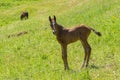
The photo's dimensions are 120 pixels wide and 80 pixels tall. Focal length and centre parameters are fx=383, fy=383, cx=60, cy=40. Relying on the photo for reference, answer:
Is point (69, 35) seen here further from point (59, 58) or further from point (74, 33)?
point (59, 58)

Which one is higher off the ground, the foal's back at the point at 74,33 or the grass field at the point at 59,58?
the foal's back at the point at 74,33

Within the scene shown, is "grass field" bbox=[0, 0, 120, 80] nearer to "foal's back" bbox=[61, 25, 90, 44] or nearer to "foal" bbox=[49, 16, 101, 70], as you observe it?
"foal" bbox=[49, 16, 101, 70]

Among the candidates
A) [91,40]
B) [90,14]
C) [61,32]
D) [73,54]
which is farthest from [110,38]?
[90,14]

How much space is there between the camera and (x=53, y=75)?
44.8 feet

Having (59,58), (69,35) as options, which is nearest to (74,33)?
(69,35)

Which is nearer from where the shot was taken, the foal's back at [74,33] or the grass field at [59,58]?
the grass field at [59,58]

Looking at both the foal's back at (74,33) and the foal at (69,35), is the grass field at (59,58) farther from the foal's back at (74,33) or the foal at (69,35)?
the foal's back at (74,33)

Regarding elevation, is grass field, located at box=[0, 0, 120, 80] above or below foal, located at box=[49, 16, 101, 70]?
below

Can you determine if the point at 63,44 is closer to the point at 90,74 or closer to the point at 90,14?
the point at 90,74

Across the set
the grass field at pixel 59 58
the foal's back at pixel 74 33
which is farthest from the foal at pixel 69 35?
the grass field at pixel 59 58

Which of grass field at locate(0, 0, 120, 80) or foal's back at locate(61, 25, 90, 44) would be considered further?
foal's back at locate(61, 25, 90, 44)

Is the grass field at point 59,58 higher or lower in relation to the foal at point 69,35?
lower

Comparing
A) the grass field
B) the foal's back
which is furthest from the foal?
the grass field

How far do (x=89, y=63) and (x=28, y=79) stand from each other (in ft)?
9.28
